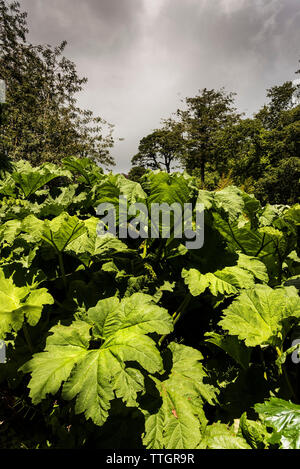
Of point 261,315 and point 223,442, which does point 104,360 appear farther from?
point 261,315

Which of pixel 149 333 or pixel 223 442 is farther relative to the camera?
pixel 149 333

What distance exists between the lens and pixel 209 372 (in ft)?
5.85

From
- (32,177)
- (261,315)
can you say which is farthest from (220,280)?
(32,177)

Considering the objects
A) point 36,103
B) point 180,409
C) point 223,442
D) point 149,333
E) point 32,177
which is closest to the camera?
point 223,442

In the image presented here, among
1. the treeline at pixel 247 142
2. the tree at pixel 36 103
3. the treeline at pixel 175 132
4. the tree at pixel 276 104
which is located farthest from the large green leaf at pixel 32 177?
the tree at pixel 276 104

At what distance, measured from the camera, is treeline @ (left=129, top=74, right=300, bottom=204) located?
17.5m

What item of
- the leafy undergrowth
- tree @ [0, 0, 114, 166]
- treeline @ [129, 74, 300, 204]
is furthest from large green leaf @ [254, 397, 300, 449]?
treeline @ [129, 74, 300, 204]

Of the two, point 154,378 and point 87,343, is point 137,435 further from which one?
point 87,343

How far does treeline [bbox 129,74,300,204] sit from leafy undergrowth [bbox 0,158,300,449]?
47.1ft

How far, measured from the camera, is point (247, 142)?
2033cm

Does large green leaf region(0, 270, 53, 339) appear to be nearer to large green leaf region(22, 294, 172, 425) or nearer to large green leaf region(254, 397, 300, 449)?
large green leaf region(22, 294, 172, 425)

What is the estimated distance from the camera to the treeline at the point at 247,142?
17531 millimetres

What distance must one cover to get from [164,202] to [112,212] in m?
0.45

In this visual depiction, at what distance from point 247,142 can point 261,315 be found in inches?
855
